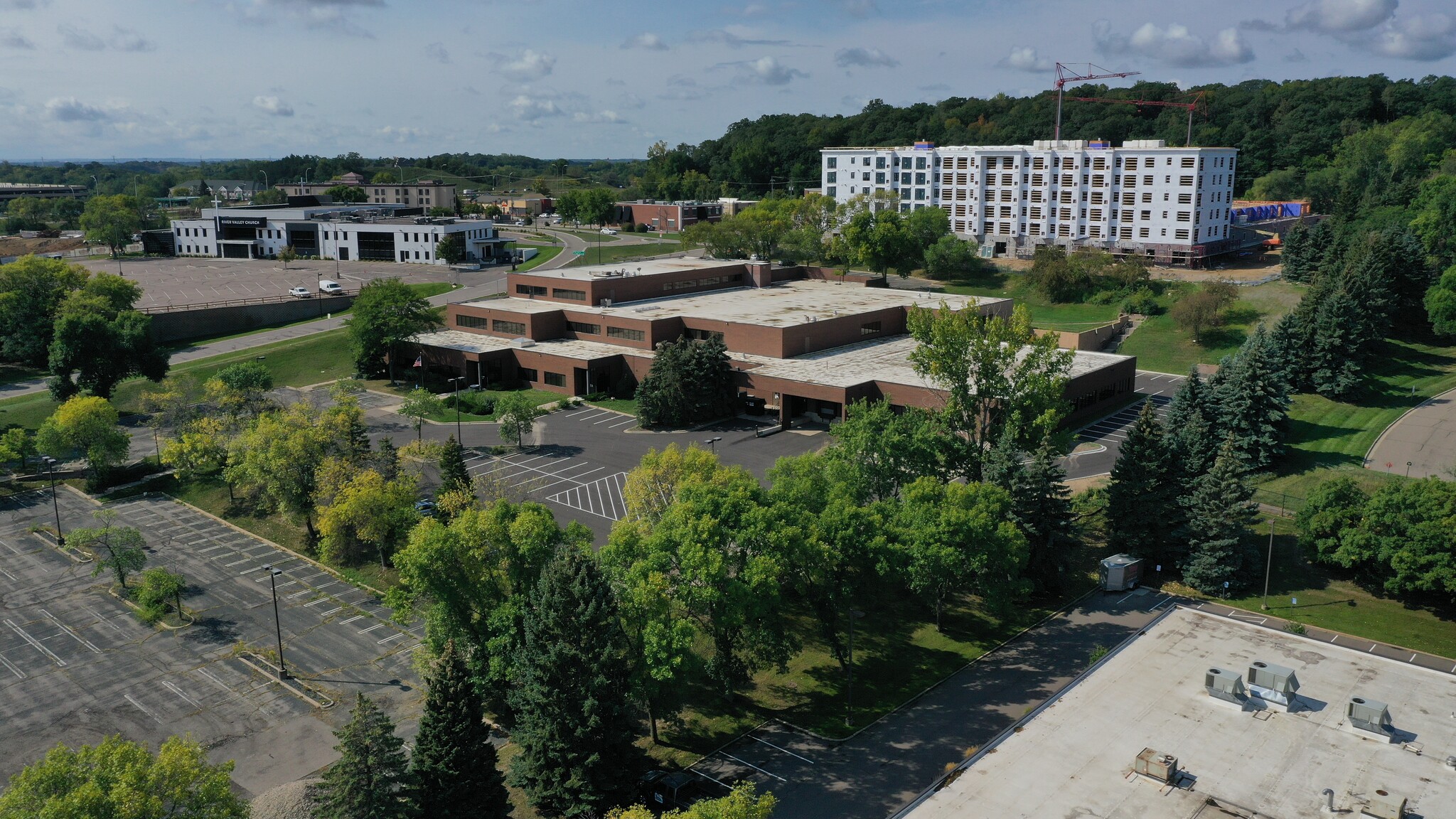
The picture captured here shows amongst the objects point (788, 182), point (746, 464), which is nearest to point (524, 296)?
point (746, 464)

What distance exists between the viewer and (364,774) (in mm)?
22344

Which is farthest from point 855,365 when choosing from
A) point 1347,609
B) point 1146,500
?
point 1347,609

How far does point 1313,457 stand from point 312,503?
161 ft

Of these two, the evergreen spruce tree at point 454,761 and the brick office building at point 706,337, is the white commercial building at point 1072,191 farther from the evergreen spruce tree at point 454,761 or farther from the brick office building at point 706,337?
the evergreen spruce tree at point 454,761

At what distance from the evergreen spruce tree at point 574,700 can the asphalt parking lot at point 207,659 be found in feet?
22.2

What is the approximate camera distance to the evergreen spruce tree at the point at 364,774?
72.8ft

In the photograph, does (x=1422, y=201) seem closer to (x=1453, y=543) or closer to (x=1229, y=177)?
(x=1229, y=177)

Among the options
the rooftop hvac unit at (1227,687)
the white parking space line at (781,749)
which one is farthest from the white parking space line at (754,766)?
the rooftop hvac unit at (1227,687)

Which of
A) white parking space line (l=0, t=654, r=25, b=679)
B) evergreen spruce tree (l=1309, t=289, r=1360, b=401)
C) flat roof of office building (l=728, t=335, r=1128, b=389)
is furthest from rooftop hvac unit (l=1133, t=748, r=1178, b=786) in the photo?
evergreen spruce tree (l=1309, t=289, r=1360, b=401)

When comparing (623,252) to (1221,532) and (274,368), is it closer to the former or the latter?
(274,368)

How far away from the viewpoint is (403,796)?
24.5 m

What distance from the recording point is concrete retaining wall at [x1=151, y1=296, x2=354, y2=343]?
81125mm

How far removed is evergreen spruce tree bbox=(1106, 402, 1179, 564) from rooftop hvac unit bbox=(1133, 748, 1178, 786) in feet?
57.0

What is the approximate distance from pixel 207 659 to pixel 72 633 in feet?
21.2
